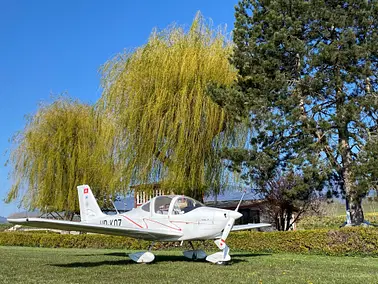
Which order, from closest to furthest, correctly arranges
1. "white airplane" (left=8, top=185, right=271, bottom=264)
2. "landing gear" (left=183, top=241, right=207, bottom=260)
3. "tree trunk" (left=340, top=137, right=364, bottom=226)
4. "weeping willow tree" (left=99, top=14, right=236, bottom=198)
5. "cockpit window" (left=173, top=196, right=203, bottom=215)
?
1. "white airplane" (left=8, top=185, right=271, bottom=264)
2. "cockpit window" (left=173, top=196, right=203, bottom=215)
3. "landing gear" (left=183, top=241, right=207, bottom=260)
4. "tree trunk" (left=340, top=137, right=364, bottom=226)
5. "weeping willow tree" (left=99, top=14, right=236, bottom=198)

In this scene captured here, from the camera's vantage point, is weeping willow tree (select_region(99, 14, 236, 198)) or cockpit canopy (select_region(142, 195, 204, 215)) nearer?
cockpit canopy (select_region(142, 195, 204, 215))

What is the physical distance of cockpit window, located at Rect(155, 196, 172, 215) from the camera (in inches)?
434

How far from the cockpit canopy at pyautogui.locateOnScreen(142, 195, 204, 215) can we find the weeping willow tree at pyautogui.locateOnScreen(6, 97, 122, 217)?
15165 millimetres

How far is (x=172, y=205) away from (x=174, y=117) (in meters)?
8.70

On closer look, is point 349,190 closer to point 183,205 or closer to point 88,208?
point 183,205

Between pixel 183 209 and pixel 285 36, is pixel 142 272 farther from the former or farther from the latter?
pixel 285 36

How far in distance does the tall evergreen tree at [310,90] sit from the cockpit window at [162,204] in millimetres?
5751

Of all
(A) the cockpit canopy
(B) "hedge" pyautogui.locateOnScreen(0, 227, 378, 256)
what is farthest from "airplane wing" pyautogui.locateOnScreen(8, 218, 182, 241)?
(B) "hedge" pyautogui.locateOnScreen(0, 227, 378, 256)

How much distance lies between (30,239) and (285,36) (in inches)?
637

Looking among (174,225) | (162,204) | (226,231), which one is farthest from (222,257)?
(162,204)

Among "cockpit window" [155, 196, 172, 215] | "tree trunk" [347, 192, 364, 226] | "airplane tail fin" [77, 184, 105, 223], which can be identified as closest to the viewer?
"cockpit window" [155, 196, 172, 215]

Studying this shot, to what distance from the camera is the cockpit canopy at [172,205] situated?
1088 cm

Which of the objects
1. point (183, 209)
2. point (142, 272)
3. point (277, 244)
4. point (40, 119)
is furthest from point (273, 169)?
point (40, 119)

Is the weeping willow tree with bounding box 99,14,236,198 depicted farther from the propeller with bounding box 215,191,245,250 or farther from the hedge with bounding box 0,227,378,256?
the propeller with bounding box 215,191,245,250
